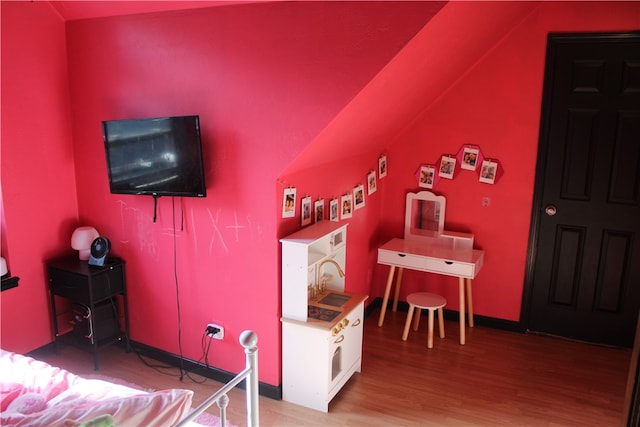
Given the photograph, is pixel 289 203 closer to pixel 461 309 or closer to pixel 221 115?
pixel 221 115

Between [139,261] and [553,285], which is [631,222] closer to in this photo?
[553,285]

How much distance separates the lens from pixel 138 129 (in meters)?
2.69

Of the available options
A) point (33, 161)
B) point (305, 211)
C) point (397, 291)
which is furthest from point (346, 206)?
point (33, 161)

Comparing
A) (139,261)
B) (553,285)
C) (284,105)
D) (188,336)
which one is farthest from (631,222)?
(139,261)

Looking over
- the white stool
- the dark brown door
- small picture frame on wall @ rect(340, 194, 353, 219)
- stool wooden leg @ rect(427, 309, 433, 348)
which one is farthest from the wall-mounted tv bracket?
the dark brown door

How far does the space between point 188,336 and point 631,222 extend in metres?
3.05

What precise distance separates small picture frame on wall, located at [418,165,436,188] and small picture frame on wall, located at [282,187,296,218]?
55.9 inches

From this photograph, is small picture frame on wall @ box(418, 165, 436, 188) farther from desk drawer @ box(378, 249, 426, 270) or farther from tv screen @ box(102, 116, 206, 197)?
tv screen @ box(102, 116, 206, 197)

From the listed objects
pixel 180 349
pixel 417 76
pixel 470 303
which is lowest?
pixel 180 349

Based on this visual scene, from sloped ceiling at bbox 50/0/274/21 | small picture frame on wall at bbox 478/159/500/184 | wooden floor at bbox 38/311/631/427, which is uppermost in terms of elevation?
sloped ceiling at bbox 50/0/274/21

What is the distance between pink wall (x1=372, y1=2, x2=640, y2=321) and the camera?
3248mm

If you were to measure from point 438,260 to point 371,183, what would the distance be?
30.8 inches

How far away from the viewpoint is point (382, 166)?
3824 millimetres

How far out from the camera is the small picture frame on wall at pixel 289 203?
8.68ft
